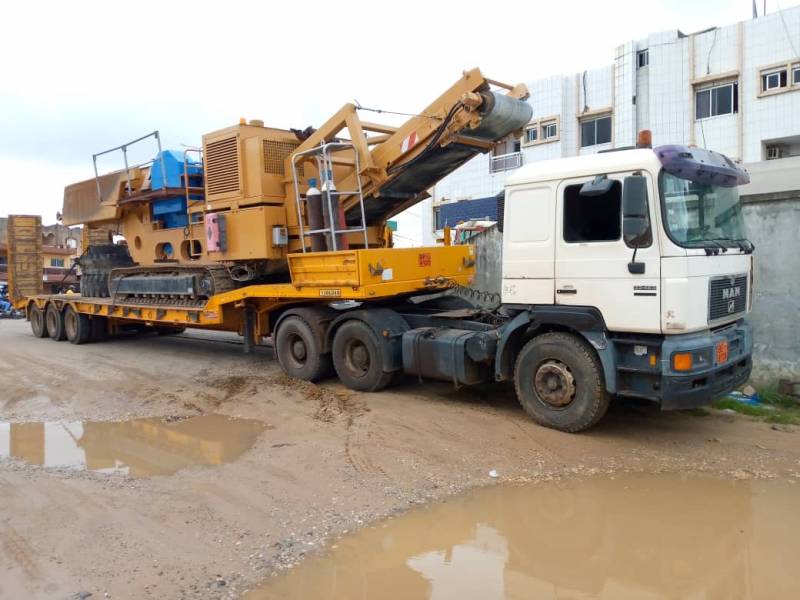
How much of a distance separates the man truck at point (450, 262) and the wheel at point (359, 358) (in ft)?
0.08

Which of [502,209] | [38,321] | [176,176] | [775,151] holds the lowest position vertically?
[38,321]

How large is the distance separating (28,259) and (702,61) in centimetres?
2164

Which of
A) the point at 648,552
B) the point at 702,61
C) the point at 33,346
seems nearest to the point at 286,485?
the point at 648,552

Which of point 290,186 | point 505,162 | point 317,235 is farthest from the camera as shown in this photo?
point 505,162

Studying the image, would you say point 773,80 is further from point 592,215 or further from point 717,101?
point 592,215

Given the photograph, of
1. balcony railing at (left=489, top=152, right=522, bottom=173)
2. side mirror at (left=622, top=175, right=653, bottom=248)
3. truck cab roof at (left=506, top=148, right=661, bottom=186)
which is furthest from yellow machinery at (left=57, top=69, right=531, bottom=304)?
balcony railing at (left=489, top=152, right=522, bottom=173)

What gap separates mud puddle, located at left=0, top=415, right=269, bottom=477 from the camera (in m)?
5.89

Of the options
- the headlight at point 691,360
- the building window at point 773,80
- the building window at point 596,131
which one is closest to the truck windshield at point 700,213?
the headlight at point 691,360

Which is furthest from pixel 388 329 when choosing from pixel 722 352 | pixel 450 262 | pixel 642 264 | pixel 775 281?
pixel 775 281

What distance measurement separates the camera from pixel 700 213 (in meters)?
5.98

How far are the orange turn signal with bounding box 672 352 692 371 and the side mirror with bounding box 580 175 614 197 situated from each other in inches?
62.4

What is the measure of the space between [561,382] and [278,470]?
283 cm

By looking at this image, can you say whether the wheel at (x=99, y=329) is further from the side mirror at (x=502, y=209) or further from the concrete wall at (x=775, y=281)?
the concrete wall at (x=775, y=281)

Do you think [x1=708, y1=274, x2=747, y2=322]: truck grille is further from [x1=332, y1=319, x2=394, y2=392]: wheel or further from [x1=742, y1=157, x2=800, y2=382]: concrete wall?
[x1=332, y1=319, x2=394, y2=392]: wheel
